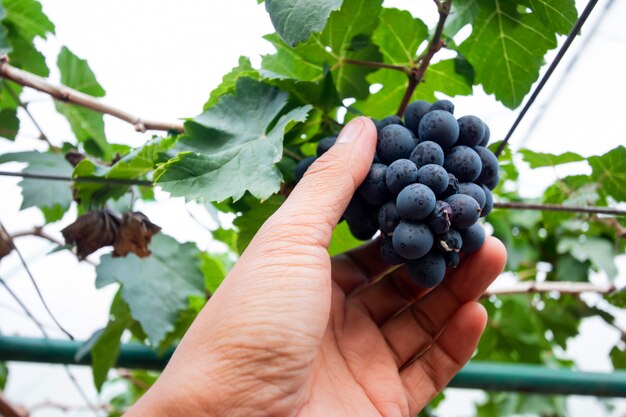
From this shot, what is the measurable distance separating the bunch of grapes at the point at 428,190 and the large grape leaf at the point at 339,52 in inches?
6.6

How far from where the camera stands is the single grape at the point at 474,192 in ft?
2.41

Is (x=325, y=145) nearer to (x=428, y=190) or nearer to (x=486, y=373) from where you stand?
(x=428, y=190)

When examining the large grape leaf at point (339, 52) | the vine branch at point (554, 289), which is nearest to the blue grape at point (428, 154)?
the large grape leaf at point (339, 52)

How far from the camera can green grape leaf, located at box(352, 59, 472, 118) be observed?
0.98 meters

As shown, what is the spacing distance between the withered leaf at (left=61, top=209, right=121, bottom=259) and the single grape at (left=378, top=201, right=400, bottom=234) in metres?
0.53

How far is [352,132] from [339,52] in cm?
21

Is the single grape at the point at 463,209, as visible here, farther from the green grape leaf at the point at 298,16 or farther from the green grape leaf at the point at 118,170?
the green grape leaf at the point at 118,170

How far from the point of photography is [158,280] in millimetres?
1138

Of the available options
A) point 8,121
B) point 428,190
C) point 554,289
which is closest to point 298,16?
point 428,190

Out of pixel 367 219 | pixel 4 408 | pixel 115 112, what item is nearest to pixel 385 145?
pixel 367 219

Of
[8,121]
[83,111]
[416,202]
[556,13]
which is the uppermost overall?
[556,13]

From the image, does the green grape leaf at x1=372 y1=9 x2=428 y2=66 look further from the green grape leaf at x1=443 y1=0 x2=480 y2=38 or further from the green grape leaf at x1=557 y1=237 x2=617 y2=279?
the green grape leaf at x1=557 y1=237 x2=617 y2=279

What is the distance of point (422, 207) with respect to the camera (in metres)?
0.69

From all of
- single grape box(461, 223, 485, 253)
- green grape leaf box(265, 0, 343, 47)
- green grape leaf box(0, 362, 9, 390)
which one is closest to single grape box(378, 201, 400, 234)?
single grape box(461, 223, 485, 253)
